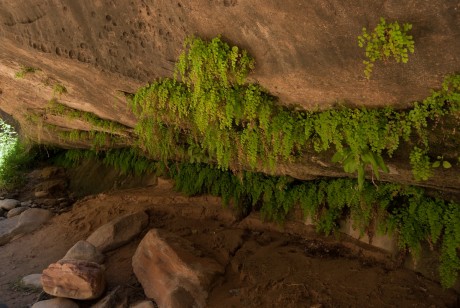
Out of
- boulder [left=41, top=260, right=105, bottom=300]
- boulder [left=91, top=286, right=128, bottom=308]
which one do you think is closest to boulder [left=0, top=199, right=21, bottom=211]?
boulder [left=41, top=260, right=105, bottom=300]

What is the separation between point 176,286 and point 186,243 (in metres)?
1.02

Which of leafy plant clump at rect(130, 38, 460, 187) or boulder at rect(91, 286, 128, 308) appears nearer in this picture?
leafy plant clump at rect(130, 38, 460, 187)

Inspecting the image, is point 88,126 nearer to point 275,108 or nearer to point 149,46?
point 149,46

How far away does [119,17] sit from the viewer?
A: 4.71 metres

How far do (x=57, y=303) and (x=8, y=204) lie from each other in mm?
6213

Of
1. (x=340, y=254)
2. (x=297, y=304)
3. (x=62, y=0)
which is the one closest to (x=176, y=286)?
(x=297, y=304)

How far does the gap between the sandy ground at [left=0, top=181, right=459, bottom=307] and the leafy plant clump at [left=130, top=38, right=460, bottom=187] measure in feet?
6.96

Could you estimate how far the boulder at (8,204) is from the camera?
38.5 ft

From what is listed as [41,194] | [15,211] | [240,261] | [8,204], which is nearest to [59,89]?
[240,261]

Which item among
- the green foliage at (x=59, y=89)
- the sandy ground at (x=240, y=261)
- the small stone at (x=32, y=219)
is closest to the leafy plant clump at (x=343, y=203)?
the sandy ground at (x=240, y=261)

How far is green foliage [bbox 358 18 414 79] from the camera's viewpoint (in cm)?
321

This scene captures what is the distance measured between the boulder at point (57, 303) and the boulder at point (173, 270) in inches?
49.3

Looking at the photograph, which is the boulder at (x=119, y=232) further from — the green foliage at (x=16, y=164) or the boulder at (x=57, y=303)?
the green foliage at (x=16, y=164)

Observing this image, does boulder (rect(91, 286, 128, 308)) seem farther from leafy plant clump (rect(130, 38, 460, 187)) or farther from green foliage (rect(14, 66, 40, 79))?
green foliage (rect(14, 66, 40, 79))
